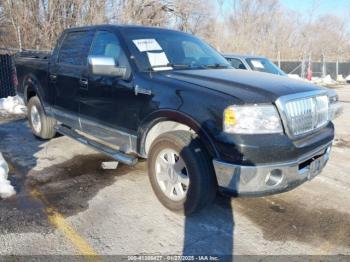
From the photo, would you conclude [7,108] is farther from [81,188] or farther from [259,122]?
[259,122]

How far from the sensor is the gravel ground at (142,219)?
3.12 meters

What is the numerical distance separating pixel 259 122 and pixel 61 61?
3.48 meters

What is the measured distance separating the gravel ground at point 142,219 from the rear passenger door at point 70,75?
854 mm

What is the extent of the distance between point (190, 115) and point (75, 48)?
8.59ft

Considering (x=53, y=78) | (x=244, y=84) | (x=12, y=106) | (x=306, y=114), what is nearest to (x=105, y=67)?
(x=244, y=84)

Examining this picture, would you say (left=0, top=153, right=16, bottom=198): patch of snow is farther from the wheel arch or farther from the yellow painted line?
the wheel arch

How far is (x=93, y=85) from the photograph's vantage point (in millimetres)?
4473

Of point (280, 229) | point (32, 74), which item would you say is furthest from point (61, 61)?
point (280, 229)

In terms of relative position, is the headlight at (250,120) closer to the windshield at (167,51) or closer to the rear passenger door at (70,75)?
the windshield at (167,51)

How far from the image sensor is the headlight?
10.1 ft

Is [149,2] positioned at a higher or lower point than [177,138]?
higher

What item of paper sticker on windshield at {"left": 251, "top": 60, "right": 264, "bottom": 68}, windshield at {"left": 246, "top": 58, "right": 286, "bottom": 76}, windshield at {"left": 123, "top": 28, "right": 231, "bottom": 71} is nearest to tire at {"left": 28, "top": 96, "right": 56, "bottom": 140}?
windshield at {"left": 123, "top": 28, "right": 231, "bottom": 71}

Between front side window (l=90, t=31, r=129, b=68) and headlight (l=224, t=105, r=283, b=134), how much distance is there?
4.98ft

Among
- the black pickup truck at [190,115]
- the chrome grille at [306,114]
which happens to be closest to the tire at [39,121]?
the black pickup truck at [190,115]
